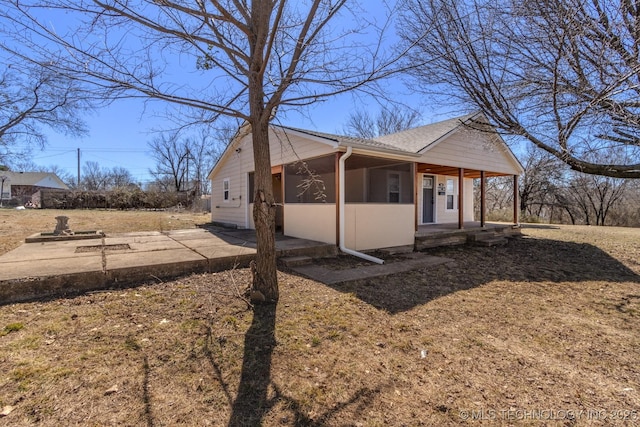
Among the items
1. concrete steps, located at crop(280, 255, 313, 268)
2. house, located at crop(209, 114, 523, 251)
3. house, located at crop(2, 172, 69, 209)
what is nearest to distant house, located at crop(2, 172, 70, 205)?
house, located at crop(2, 172, 69, 209)

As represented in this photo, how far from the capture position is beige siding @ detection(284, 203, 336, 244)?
7332 mm

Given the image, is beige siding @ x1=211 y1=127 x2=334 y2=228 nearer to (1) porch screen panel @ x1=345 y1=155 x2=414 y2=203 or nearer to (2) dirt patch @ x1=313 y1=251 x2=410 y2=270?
(1) porch screen panel @ x1=345 y1=155 x2=414 y2=203

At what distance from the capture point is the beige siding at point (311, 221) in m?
7.33

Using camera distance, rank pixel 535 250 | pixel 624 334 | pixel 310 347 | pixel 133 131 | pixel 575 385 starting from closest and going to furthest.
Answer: pixel 575 385 < pixel 310 347 < pixel 624 334 < pixel 133 131 < pixel 535 250

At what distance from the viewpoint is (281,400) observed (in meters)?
2.16

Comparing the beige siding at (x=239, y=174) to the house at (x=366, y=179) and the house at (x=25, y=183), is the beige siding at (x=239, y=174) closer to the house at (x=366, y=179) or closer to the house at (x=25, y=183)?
the house at (x=366, y=179)

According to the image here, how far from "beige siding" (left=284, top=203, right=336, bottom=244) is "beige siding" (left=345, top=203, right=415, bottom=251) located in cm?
41

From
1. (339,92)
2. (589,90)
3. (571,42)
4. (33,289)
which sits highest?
(571,42)

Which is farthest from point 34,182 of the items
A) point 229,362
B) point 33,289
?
point 229,362

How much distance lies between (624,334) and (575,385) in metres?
1.74

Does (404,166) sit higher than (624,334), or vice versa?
(404,166)

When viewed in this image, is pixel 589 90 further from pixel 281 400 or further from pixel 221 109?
pixel 281 400

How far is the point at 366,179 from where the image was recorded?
11086 mm

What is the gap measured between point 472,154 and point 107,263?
10561 mm
